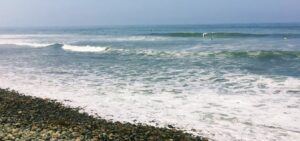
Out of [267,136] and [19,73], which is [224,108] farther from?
[19,73]

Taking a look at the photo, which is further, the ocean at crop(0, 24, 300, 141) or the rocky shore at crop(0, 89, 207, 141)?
the ocean at crop(0, 24, 300, 141)

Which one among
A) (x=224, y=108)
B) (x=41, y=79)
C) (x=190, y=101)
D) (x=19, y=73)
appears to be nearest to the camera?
(x=224, y=108)

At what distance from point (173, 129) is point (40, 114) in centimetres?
329

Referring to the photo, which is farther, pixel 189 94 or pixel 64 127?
pixel 189 94

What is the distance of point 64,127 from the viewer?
8.77 m

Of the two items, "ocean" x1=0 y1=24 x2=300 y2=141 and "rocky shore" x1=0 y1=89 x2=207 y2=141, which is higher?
"rocky shore" x1=0 y1=89 x2=207 y2=141

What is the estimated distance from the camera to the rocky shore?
8.01m

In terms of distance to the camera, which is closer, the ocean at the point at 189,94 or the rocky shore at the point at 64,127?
Result: the rocky shore at the point at 64,127

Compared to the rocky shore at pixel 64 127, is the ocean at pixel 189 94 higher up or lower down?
lower down

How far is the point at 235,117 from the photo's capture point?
10.3 metres

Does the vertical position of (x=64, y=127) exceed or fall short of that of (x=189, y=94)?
it exceeds it

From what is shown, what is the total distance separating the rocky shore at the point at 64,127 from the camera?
315 inches

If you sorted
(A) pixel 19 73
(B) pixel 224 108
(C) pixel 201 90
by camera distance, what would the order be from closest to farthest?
(B) pixel 224 108 < (C) pixel 201 90 < (A) pixel 19 73

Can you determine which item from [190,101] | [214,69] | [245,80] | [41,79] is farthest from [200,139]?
[214,69]
